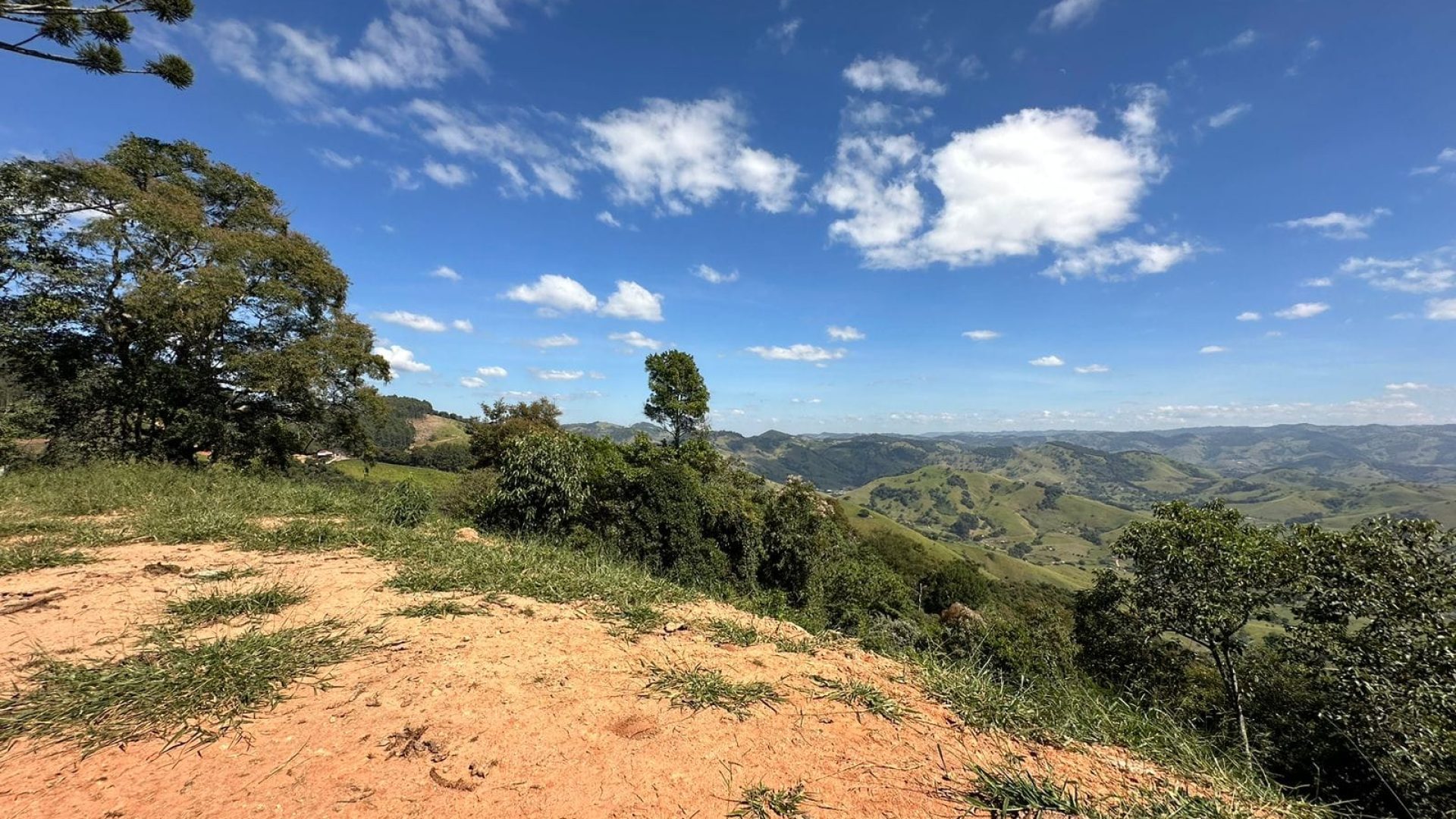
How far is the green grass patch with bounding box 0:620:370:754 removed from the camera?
318 cm

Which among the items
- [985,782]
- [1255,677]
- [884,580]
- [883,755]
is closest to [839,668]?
[883,755]

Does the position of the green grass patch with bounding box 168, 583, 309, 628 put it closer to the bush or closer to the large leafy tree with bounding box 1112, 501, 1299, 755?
the bush

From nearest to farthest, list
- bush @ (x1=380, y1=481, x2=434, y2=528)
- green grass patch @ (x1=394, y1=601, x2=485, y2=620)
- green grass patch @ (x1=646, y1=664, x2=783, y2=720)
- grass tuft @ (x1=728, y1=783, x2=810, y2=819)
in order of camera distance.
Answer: grass tuft @ (x1=728, y1=783, x2=810, y2=819) → green grass patch @ (x1=646, y1=664, x2=783, y2=720) → green grass patch @ (x1=394, y1=601, x2=485, y2=620) → bush @ (x1=380, y1=481, x2=434, y2=528)

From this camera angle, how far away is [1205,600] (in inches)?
601

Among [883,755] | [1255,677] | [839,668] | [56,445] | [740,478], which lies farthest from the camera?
[740,478]

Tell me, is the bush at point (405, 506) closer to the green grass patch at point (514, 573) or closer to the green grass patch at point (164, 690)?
the green grass patch at point (514, 573)

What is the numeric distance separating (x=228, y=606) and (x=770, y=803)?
5.65 metres

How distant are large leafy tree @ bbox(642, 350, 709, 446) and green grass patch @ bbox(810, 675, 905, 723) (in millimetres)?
27949

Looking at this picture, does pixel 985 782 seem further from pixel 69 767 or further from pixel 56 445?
pixel 56 445

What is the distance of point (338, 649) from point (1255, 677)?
2452 cm

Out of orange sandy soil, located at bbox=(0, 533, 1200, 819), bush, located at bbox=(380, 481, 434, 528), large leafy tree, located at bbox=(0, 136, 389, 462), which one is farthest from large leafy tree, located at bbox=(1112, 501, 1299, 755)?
large leafy tree, located at bbox=(0, 136, 389, 462)

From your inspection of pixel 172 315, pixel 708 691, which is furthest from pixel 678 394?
pixel 708 691

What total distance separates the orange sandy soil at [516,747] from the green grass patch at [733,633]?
23 cm

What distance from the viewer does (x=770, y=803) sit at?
9.47ft
